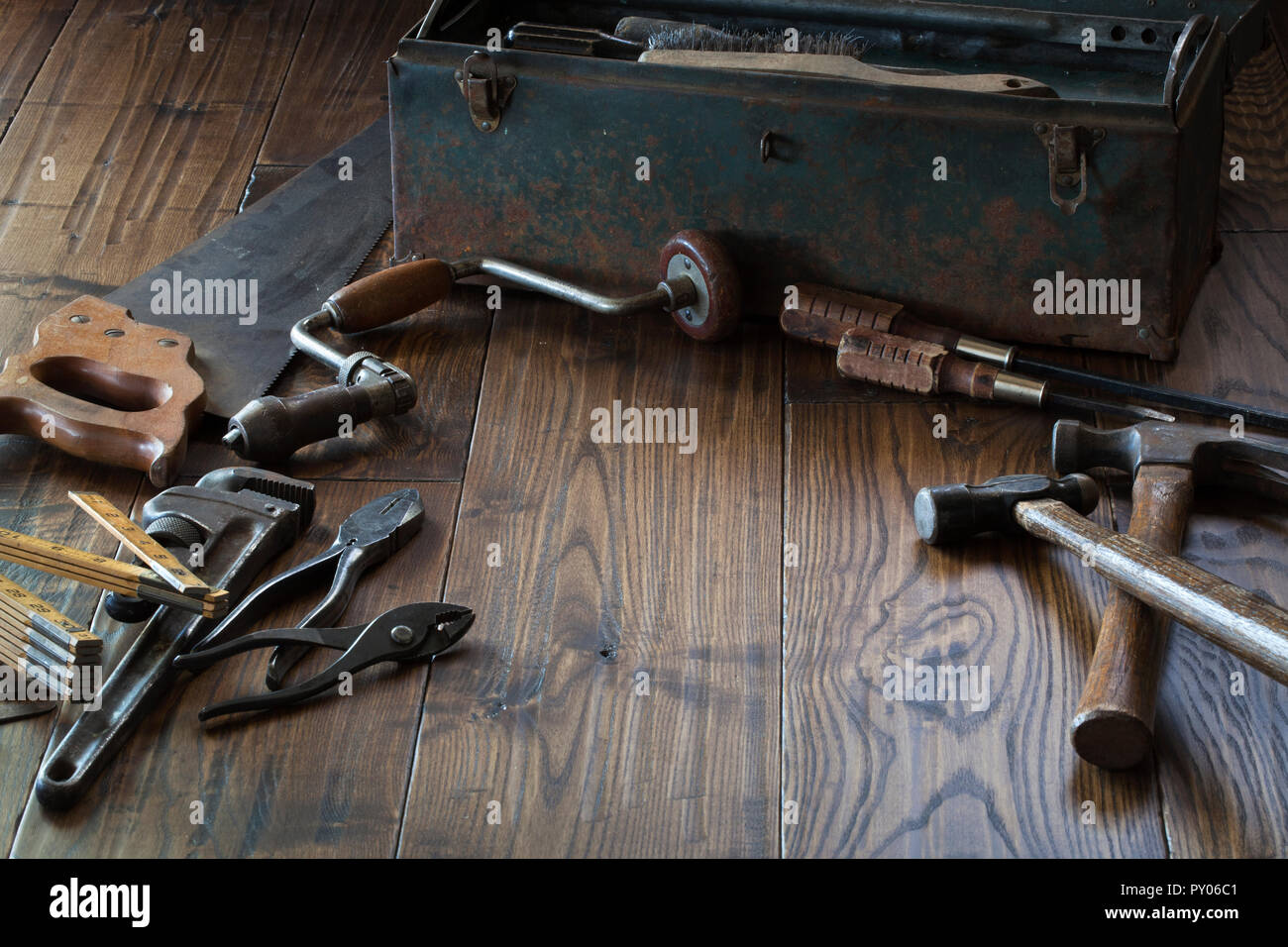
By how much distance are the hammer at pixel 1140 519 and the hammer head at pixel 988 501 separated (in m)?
0.07

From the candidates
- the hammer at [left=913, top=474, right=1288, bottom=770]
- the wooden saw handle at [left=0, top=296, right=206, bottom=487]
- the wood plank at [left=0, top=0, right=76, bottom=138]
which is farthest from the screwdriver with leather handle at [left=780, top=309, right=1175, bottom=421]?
the wood plank at [left=0, top=0, right=76, bottom=138]

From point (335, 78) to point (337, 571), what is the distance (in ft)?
5.06

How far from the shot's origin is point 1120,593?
164 centimetres

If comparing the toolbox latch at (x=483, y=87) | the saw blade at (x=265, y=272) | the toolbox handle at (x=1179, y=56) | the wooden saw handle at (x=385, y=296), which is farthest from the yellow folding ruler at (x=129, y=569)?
the toolbox handle at (x=1179, y=56)

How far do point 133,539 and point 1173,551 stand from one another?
47.3 inches

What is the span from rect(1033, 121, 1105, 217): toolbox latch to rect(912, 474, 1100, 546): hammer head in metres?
0.46

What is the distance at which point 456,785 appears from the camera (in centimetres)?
155

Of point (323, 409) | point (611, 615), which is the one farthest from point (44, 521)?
point (611, 615)

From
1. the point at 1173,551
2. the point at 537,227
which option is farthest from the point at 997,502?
the point at 537,227

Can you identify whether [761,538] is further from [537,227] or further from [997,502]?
[537,227]

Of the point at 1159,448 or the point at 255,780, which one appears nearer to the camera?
the point at 255,780

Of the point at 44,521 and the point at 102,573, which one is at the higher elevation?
the point at 102,573

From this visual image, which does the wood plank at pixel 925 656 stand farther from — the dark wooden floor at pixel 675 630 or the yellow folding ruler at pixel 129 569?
the yellow folding ruler at pixel 129 569

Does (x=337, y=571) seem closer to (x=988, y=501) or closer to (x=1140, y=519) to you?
(x=988, y=501)
